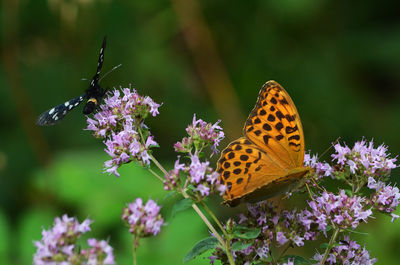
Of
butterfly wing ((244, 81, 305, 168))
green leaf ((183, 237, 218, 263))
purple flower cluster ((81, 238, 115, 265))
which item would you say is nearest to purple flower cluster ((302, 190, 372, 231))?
butterfly wing ((244, 81, 305, 168))

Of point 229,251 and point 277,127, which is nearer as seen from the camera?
point 229,251

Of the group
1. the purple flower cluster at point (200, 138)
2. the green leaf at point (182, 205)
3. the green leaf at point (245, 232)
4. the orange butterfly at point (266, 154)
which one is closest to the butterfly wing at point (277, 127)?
the orange butterfly at point (266, 154)

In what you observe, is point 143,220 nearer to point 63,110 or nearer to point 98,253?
point 98,253

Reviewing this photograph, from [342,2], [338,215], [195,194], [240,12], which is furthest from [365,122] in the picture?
[195,194]

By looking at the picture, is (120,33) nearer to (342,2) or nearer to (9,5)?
(9,5)

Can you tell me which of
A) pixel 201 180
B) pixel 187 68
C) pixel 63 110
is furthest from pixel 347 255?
pixel 187 68

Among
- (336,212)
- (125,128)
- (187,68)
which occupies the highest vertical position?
(187,68)

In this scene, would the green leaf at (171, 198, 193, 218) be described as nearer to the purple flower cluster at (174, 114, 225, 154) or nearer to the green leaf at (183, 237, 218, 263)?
the green leaf at (183, 237, 218, 263)
